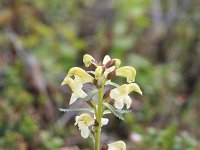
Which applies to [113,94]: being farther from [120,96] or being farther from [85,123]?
[85,123]

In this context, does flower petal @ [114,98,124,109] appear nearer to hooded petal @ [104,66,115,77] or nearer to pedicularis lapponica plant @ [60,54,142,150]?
pedicularis lapponica plant @ [60,54,142,150]

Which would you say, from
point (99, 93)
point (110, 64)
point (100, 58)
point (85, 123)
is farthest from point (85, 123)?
point (100, 58)

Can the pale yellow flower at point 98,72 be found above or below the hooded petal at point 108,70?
below

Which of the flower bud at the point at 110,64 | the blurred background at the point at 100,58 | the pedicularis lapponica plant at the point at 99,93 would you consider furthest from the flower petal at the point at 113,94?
the blurred background at the point at 100,58

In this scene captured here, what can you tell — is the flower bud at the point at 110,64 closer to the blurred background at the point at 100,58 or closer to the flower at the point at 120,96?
the flower at the point at 120,96

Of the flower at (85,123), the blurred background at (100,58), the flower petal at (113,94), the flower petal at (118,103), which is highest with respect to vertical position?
the blurred background at (100,58)

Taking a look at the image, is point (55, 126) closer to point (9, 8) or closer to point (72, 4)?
point (9, 8)

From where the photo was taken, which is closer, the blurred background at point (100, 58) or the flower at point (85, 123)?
the flower at point (85, 123)

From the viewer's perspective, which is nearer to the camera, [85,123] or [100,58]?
[85,123]
